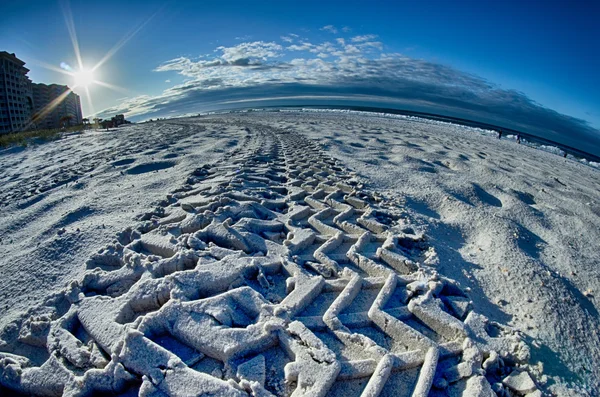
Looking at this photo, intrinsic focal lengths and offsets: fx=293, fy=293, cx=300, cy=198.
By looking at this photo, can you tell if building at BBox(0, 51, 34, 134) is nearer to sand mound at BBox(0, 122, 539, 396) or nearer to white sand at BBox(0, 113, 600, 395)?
white sand at BBox(0, 113, 600, 395)

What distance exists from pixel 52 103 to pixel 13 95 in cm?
2159

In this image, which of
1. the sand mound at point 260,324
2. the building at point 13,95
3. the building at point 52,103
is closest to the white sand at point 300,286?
the sand mound at point 260,324

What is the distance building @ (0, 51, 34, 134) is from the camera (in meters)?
37.8

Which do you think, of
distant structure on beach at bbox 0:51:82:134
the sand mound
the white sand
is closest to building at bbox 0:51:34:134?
distant structure on beach at bbox 0:51:82:134

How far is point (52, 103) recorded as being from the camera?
5859 centimetres

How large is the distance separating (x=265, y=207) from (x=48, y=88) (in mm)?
78859

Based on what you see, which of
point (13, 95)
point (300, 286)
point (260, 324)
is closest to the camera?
point (260, 324)

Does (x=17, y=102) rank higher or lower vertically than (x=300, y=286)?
lower

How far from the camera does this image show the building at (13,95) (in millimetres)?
37844

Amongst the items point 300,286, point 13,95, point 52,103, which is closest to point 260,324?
point 300,286

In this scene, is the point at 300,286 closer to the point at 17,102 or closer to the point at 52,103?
the point at 17,102

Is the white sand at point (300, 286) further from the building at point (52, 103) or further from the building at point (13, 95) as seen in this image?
the building at point (52, 103)

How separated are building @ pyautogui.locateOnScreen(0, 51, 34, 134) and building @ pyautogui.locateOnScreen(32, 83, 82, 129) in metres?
5.72

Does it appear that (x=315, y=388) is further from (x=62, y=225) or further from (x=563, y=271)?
(x=62, y=225)
